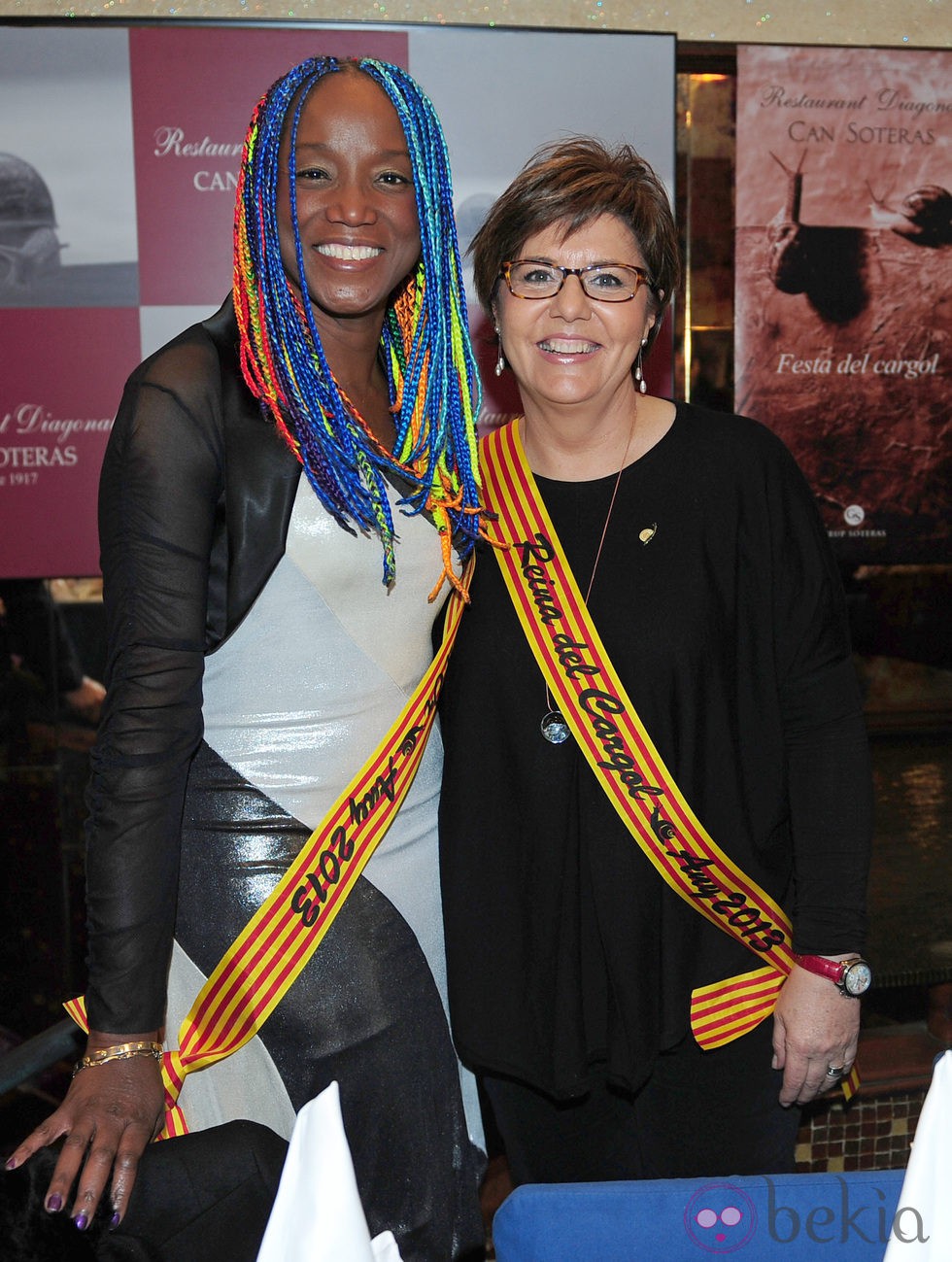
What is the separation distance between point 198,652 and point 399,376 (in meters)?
0.43

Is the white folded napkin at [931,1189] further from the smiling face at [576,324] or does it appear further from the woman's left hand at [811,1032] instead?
the smiling face at [576,324]

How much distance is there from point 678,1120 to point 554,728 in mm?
507

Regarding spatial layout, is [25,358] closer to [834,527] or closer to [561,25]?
[561,25]

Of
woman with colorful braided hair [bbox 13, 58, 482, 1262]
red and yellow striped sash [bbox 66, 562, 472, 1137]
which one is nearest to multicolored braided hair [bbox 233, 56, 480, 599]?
woman with colorful braided hair [bbox 13, 58, 482, 1262]

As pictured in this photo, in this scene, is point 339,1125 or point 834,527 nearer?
point 339,1125

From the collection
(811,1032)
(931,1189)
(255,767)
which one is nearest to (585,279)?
(255,767)

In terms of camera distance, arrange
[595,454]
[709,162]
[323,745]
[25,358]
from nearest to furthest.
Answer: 1. [323,745]
2. [595,454]
3. [25,358]
4. [709,162]

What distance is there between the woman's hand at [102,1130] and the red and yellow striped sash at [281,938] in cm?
14

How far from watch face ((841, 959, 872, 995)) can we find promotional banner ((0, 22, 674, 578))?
132 cm

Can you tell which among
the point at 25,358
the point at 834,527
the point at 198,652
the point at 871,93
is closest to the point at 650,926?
the point at 198,652

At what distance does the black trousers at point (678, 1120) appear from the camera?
1481mm

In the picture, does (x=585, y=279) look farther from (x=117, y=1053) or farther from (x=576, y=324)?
(x=117, y=1053)

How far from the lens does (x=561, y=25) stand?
2.42m

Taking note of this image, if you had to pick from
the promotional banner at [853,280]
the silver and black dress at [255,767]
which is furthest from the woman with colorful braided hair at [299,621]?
the promotional banner at [853,280]
